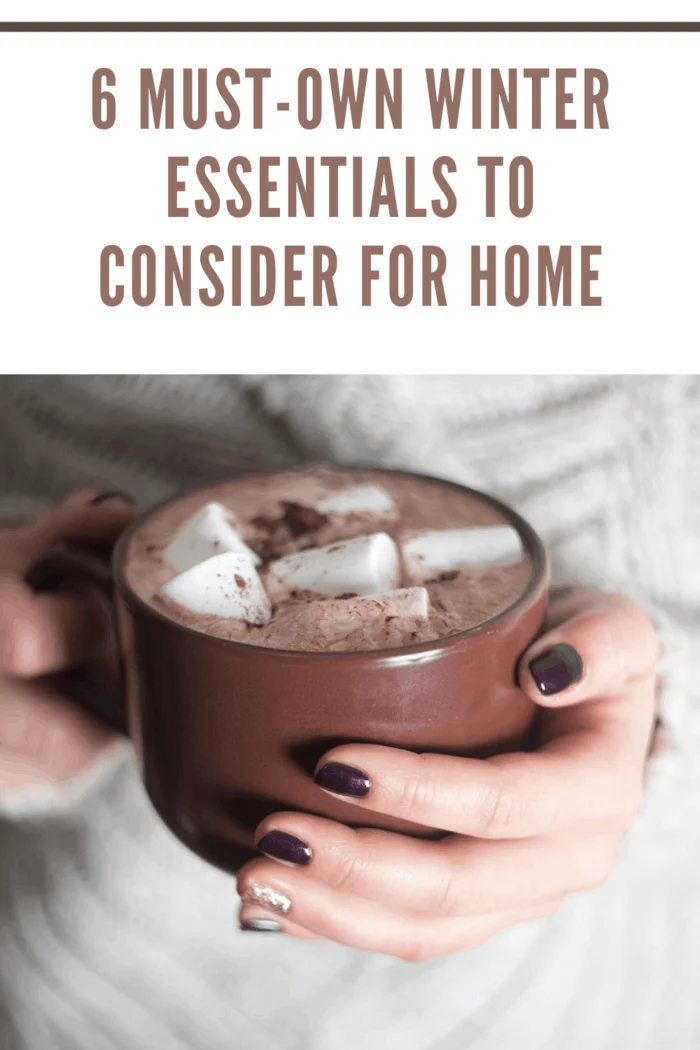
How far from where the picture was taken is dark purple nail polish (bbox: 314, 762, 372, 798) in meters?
0.42

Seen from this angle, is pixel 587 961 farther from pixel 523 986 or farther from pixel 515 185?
pixel 515 185

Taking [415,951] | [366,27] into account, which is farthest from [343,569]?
[366,27]

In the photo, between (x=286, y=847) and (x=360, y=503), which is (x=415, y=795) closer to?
(x=286, y=847)

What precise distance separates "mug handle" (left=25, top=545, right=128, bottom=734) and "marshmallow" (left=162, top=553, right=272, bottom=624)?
10 cm

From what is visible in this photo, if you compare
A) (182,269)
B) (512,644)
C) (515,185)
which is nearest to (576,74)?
(515,185)

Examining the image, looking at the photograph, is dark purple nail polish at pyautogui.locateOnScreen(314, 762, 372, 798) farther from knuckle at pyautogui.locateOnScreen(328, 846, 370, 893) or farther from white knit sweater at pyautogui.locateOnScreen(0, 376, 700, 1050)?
white knit sweater at pyautogui.locateOnScreen(0, 376, 700, 1050)

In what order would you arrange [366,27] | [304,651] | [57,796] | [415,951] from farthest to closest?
[57,796]
[366,27]
[415,951]
[304,651]

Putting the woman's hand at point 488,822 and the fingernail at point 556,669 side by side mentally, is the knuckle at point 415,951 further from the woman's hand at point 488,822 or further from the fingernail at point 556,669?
the fingernail at point 556,669

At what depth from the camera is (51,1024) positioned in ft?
2.92

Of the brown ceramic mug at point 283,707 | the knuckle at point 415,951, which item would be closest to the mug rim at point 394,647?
the brown ceramic mug at point 283,707

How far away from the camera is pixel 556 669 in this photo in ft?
1.57

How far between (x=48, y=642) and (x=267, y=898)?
236mm

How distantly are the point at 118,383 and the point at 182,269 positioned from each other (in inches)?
4.4

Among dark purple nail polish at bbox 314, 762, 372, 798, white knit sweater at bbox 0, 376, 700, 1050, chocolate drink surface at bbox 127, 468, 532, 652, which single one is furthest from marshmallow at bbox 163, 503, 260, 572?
→ white knit sweater at bbox 0, 376, 700, 1050
